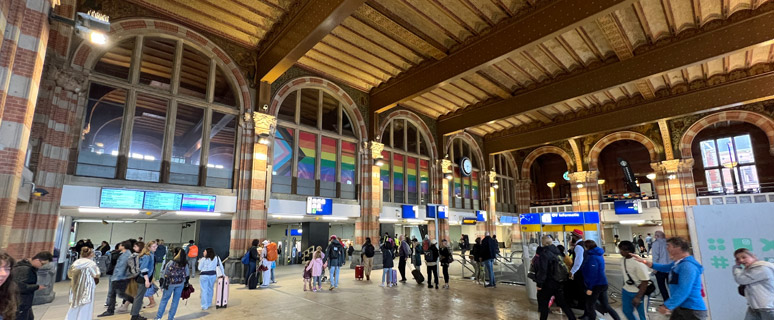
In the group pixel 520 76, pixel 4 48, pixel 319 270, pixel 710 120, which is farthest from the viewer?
pixel 710 120

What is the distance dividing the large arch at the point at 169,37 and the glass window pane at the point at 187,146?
1564 millimetres

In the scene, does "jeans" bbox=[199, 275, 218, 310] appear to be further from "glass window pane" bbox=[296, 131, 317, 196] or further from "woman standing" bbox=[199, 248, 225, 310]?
"glass window pane" bbox=[296, 131, 317, 196]

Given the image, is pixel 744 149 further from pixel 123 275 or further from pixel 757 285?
pixel 123 275

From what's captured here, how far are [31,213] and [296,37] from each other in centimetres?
768

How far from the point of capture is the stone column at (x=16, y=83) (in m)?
5.20

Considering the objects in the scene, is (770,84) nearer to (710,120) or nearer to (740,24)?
(740,24)

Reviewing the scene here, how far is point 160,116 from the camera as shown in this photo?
10648mm

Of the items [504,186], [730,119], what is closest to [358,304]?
[504,186]

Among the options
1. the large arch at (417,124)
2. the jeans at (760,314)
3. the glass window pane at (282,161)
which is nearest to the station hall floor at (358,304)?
the jeans at (760,314)

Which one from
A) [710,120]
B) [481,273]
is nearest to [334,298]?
[481,273]

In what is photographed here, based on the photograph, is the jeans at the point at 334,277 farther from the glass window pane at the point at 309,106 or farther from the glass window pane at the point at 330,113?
the glass window pane at the point at 330,113

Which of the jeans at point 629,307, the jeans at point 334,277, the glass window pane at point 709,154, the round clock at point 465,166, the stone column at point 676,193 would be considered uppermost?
the glass window pane at point 709,154

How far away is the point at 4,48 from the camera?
516 cm

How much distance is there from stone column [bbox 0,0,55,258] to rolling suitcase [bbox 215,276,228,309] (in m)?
3.38
